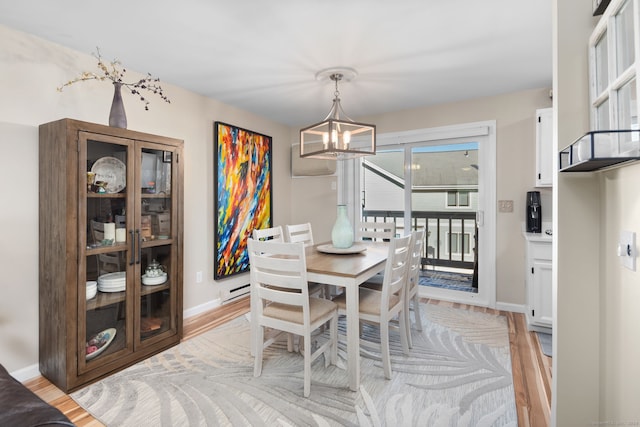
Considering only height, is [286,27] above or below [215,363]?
above

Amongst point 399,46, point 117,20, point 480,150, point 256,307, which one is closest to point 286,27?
point 399,46

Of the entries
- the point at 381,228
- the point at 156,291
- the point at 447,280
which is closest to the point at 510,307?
the point at 447,280

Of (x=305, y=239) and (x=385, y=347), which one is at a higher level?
(x=305, y=239)

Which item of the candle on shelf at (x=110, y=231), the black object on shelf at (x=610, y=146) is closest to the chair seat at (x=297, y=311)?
the candle on shelf at (x=110, y=231)

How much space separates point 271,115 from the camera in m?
4.12

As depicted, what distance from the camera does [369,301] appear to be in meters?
2.35

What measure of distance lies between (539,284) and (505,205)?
35.9 inches

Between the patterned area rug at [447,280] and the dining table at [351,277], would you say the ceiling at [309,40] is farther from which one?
the patterned area rug at [447,280]

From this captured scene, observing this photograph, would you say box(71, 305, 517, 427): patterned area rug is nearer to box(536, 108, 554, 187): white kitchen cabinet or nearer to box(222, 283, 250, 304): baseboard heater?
box(222, 283, 250, 304): baseboard heater

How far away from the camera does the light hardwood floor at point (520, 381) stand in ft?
5.74

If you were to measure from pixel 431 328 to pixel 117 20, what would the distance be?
3.37 metres

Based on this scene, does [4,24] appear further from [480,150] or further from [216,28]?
[480,150]

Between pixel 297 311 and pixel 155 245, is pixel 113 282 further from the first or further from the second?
pixel 297 311

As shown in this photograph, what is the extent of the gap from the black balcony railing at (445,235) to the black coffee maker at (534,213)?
718mm
